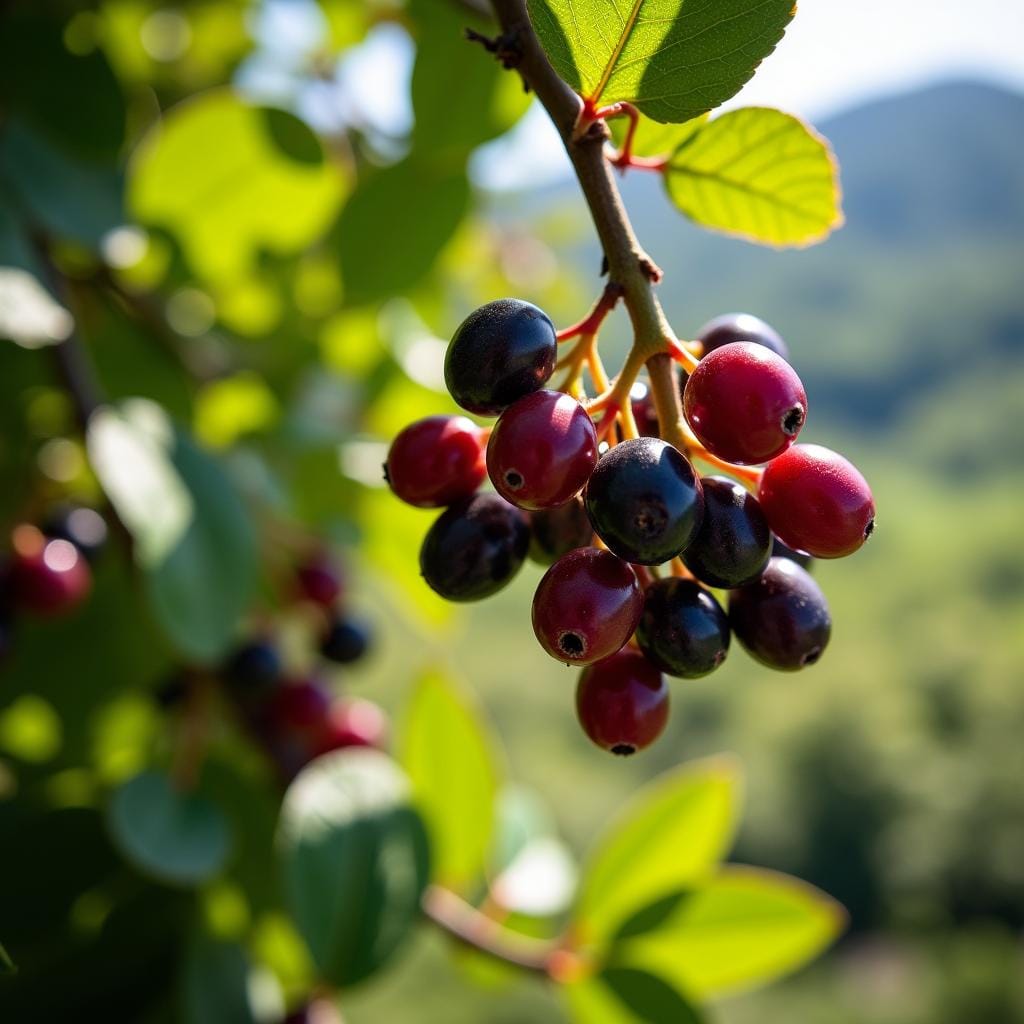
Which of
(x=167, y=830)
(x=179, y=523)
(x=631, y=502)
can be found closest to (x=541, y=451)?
(x=631, y=502)

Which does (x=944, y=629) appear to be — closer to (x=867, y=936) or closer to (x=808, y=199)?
(x=867, y=936)

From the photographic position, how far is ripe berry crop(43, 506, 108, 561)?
149 centimetres

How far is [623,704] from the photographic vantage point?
625 millimetres

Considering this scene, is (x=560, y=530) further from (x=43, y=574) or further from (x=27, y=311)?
(x=43, y=574)

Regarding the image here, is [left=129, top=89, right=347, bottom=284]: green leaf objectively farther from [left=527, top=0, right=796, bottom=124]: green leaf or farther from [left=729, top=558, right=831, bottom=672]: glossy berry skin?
[left=729, top=558, right=831, bottom=672]: glossy berry skin

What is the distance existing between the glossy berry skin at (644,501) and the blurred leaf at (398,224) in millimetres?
998

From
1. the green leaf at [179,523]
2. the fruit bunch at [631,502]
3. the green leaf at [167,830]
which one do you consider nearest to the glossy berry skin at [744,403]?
the fruit bunch at [631,502]

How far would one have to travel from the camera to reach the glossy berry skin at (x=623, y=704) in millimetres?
617

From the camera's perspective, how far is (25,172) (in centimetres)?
128

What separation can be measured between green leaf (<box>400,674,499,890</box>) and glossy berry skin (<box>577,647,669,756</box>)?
2.57ft

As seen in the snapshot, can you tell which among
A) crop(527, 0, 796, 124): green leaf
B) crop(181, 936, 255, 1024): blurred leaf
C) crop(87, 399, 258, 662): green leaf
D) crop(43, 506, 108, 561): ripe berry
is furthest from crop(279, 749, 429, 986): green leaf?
crop(527, 0, 796, 124): green leaf

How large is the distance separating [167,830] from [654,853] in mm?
660

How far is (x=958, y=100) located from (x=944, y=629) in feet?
46.3

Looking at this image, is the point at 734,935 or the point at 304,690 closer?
the point at 734,935
